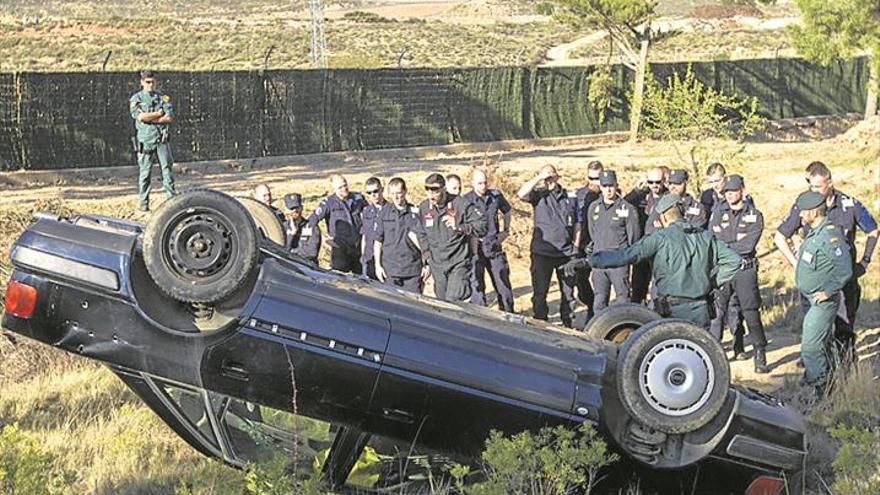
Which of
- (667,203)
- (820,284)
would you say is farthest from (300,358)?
(820,284)

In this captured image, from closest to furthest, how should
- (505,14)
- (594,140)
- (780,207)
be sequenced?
(780,207) < (594,140) < (505,14)

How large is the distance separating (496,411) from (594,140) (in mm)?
26135

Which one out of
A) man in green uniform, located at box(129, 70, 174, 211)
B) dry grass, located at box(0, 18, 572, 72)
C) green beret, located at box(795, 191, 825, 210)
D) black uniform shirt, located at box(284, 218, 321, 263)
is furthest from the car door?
dry grass, located at box(0, 18, 572, 72)

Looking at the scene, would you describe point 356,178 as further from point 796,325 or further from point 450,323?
point 450,323

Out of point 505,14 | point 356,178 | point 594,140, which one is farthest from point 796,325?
point 505,14

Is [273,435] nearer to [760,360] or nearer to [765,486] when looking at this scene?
[765,486]

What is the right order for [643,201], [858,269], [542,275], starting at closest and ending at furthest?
1. [858,269]
2. [542,275]
3. [643,201]

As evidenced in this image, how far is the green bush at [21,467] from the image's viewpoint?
423 centimetres

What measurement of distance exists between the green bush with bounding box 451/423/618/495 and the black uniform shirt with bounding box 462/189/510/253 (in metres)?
5.78

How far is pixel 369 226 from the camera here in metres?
11.0

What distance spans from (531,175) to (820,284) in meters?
13.0

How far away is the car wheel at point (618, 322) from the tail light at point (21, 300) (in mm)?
2801

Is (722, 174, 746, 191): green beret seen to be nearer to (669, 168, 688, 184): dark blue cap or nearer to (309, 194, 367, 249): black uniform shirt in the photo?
(669, 168, 688, 184): dark blue cap

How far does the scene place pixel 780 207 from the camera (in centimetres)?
1980
